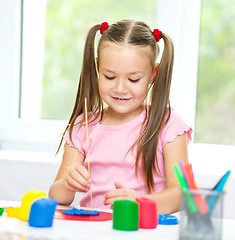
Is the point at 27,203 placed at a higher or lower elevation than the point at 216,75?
lower

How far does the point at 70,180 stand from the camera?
3.79 ft

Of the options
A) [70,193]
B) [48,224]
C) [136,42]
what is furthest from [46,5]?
[48,224]

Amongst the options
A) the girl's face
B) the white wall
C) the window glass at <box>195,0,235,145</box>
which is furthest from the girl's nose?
the window glass at <box>195,0,235,145</box>

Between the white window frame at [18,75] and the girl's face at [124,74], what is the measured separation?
46 centimetres

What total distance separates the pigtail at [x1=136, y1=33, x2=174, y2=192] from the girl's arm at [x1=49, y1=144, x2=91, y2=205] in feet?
0.51

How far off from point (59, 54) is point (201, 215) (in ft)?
Result: 4.46

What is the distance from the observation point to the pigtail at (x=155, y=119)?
4.37 feet

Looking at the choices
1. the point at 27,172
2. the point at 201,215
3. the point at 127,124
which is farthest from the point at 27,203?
the point at 27,172

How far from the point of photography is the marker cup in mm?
772

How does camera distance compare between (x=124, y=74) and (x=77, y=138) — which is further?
(x=77, y=138)

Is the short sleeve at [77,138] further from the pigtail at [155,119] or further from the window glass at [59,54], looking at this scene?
the window glass at [59,54]

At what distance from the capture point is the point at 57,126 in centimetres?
195

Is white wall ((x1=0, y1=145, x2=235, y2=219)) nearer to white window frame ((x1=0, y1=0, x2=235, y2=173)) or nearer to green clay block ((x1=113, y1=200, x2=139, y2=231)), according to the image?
white window frame ((x1=0, y1=0, x2=235, y2=173))

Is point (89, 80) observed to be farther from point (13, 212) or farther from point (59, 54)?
point (59, 54)
